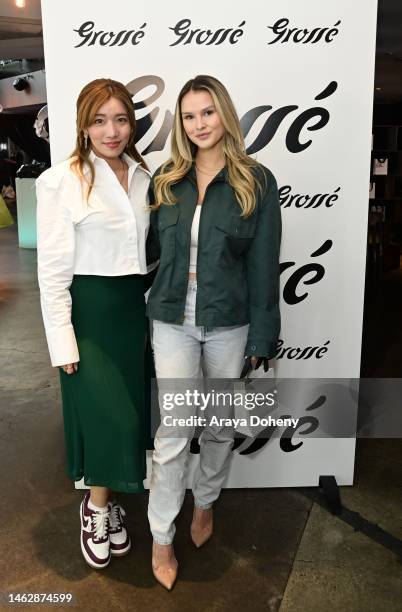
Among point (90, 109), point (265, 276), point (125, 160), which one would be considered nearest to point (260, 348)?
point (265, 276)

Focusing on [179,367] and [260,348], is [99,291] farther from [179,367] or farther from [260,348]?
[260,348]

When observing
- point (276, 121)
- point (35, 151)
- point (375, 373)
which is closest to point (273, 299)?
point (276, 121)

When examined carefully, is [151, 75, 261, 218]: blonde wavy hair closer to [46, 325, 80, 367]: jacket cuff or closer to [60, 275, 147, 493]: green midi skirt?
[60, 275, 147, 493]: green midi skirt

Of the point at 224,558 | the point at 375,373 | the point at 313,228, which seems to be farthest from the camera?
the point at 375,373

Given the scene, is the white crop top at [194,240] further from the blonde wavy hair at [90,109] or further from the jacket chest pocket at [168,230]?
the blonde wavy hair at [90,109]

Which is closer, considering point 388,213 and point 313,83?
point 313,83

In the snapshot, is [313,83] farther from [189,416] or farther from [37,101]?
→ [37,101]

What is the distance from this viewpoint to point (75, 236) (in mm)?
1894

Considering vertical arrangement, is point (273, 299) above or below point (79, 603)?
above

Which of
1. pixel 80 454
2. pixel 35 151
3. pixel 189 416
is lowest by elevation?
pixel 80 454

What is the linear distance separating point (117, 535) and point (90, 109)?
145 cm

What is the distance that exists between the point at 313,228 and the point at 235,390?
743 mm

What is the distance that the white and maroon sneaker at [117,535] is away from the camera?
2.20 meters

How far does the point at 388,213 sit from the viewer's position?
26.9 feet
